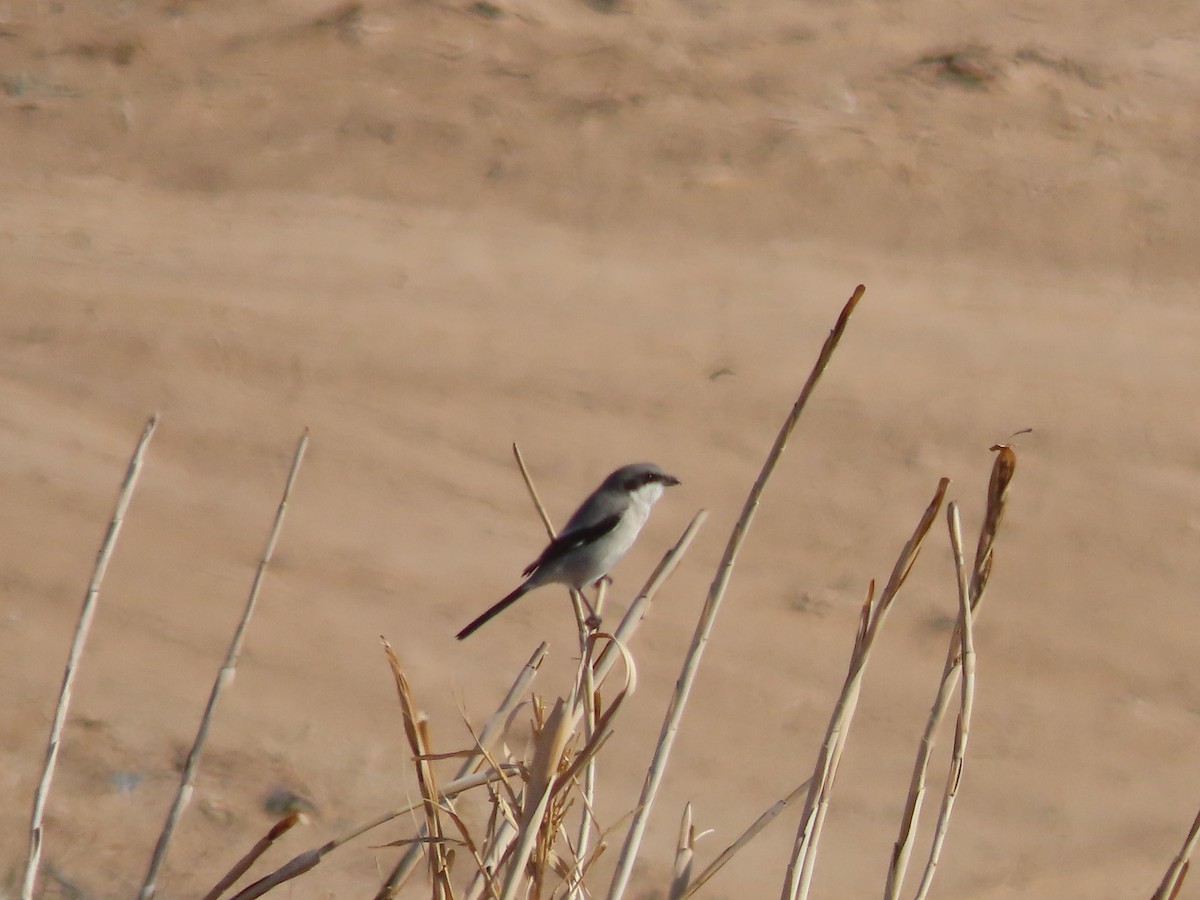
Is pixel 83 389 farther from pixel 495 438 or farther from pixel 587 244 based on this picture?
pixel 587 244

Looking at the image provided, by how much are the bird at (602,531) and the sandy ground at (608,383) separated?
181 centimetres

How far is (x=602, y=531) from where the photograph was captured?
465 cm

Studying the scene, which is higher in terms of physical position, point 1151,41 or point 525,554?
point 1151,41

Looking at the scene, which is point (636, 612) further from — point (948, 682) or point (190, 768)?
point (190, 768)

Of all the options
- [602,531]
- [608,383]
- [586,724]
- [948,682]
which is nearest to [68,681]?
[586,724]

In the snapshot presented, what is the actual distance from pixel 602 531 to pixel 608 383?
5221 mm

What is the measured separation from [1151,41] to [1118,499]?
5.53 metres

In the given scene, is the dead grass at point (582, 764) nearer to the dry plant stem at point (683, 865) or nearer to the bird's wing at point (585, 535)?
the dry plant stem at point (683, 865)

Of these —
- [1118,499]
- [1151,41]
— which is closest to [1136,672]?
[1118,499]

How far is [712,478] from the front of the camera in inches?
359

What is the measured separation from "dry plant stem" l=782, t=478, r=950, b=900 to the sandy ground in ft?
13.2

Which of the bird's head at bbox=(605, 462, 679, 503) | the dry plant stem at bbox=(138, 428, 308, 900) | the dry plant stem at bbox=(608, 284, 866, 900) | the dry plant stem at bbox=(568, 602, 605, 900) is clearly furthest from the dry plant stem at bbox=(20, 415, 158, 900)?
the bird's head at bbox=(605, 462, 679, 503)

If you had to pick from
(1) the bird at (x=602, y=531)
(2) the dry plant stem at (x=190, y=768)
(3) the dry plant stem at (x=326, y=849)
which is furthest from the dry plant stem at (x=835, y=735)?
(1) the bird at (x=602, y=531)

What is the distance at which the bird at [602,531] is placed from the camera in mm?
4605
